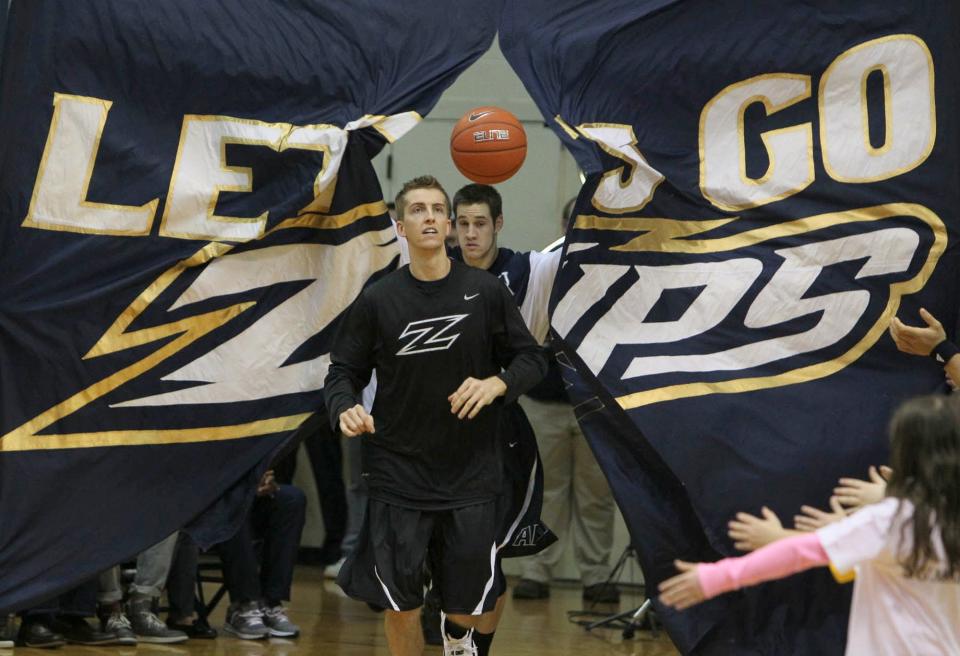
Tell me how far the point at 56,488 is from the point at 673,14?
11.4 ft

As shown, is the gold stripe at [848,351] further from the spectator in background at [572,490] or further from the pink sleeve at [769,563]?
the spectator in background at [572,490]

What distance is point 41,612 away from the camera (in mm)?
6801

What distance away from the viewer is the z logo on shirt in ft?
18.5

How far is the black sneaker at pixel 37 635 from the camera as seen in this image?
6.76m

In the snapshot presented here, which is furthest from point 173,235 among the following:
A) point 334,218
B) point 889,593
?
point 889,593

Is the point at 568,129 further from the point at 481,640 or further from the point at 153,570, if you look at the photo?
the point at 153,570

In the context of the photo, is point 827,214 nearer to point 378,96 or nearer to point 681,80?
point 681,80

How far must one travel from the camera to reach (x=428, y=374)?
18.5ft

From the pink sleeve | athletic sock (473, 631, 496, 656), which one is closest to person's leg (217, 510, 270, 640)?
athletic sock (473, 631, 496, 656)

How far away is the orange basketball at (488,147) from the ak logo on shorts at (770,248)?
1.43 feet

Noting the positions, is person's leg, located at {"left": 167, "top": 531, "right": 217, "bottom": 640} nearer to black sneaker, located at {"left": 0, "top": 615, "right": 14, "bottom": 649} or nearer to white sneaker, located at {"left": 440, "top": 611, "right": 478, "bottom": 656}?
black sneaker, located at {"left": 0, "top": 615, "right": 14, "bottom": 649}

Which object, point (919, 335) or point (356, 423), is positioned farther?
point (919, 335)

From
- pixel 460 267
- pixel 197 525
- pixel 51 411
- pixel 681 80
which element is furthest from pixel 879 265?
pixel 51 411

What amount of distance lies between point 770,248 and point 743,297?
0.82 feet
